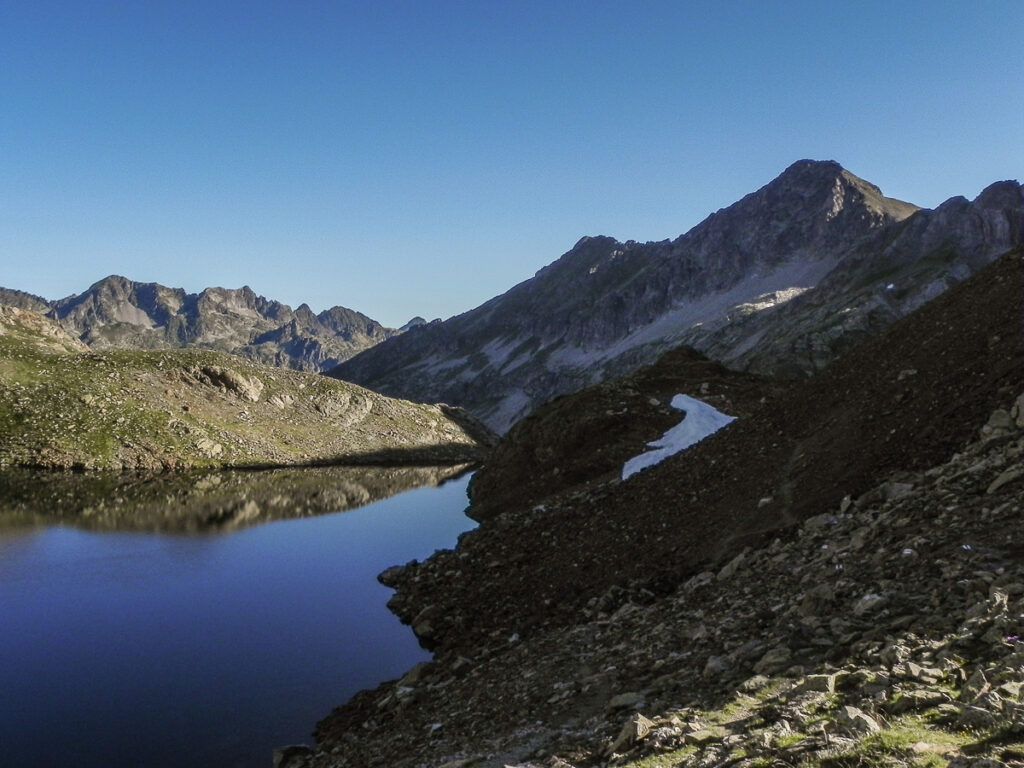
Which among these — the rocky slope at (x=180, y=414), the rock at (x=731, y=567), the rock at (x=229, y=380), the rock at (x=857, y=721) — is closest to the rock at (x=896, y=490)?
the rock at (x=731, y=567)

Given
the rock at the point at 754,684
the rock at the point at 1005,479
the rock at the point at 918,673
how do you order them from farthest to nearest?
the rock at the point at 1005,479 → the rock at the point at 754,684 → the rock at the point at 918,673

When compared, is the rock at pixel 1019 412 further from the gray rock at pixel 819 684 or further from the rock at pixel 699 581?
the gray rock at pixel 819 684

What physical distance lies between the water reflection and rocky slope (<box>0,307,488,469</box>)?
6.95 m

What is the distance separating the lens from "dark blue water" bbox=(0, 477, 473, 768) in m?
20.8

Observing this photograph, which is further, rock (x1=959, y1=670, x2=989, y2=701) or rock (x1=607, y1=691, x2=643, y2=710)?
rock (x1=607, y1=691, x2=643, y2=710)

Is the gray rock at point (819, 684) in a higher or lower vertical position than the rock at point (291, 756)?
higher

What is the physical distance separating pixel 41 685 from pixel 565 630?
59.4 ft

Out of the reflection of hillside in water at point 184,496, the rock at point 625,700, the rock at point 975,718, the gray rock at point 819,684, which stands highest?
the reflection of hillside in water at point 184,496

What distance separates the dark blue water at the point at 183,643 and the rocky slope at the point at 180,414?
46.1m

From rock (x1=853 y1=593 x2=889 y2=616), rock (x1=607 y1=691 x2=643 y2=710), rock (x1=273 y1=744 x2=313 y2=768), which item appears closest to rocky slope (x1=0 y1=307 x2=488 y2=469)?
rock (x1=273 y1=744 x2=313 y2=768)

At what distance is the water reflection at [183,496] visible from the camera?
57.7 meters

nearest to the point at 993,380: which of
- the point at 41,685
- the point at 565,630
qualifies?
the point at 565,630

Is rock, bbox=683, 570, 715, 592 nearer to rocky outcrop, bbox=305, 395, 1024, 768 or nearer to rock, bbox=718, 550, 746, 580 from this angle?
rocky outcrop, bbox=305, 395, 1024, 768

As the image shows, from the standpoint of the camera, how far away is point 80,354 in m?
116
